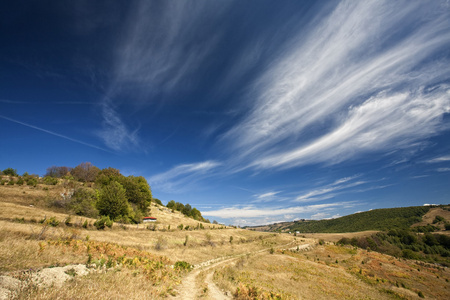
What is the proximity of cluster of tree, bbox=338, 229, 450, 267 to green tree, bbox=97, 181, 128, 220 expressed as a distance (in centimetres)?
9174

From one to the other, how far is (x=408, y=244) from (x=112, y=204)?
138 metres

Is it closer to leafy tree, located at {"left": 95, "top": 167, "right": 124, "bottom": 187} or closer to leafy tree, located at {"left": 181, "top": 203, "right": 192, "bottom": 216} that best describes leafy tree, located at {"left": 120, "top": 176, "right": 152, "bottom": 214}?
leafy tree, located at {"left": 95, "top": 167, "right": 124, "bottom": 187}

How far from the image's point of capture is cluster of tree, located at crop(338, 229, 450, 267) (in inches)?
3024

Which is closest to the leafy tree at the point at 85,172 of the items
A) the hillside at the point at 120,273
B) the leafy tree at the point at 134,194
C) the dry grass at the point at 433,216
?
the leafy tree at the point at 134,194

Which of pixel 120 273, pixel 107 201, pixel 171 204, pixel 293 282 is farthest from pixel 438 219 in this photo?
pixel 107 201

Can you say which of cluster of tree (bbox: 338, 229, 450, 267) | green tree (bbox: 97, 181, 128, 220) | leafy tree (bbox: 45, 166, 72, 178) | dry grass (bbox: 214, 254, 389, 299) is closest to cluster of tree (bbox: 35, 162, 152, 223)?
green tree (bbox: 97, 181, 128, 220)

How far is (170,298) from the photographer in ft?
35.1

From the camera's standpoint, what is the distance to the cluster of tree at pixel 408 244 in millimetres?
76812

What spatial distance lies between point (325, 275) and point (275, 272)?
33.7ft

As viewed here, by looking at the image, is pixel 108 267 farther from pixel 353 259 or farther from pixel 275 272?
pixel 353 259

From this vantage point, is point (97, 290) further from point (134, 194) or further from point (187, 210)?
point (187, 210)

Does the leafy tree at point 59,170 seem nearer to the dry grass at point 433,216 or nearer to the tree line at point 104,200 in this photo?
the tree line at point 104,200

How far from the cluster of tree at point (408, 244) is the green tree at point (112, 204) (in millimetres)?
91737

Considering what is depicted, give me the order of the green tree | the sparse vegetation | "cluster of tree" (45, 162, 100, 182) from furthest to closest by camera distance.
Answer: "cluster of tree" (45, 162, 100, 182), the green tree, the sparse vegetation
